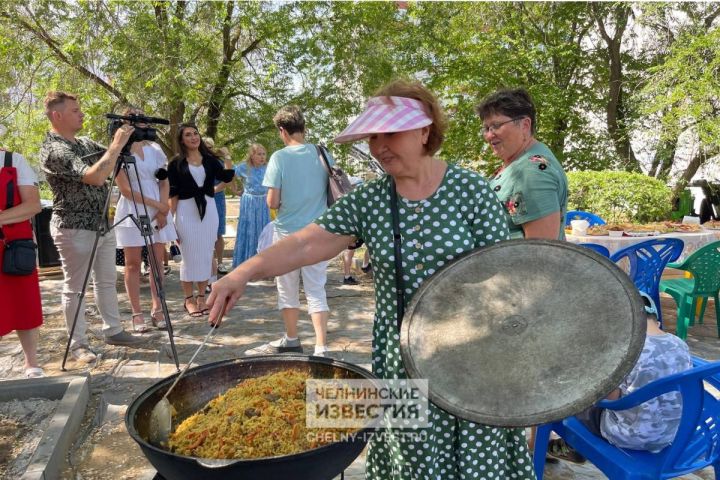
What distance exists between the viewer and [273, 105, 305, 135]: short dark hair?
4.55m

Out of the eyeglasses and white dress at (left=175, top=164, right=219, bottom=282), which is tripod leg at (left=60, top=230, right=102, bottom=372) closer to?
white dress at (left=175, top=164, right=219, bottom=282)

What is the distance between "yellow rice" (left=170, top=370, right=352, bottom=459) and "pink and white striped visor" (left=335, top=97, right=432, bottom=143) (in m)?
0.98

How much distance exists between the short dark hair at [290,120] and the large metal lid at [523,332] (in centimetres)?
315

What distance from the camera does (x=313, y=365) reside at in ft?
7.14

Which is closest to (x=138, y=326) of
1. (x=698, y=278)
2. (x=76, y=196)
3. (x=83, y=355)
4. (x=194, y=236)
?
(x=83, y=355)

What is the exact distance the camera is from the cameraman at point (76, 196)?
14.3 ft

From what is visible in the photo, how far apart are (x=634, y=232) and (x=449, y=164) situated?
4878mm

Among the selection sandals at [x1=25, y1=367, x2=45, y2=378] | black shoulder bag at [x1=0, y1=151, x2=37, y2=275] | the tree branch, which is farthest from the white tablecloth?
the tree branch

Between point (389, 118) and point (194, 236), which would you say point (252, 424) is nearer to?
point (389, 118)

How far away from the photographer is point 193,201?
575 cm

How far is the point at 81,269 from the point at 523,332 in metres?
4.18

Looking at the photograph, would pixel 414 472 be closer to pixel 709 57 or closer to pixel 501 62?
pixel 709 57

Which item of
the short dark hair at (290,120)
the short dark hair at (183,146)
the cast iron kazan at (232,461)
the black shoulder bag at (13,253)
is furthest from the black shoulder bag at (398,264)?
the short dark hair at (183,146)

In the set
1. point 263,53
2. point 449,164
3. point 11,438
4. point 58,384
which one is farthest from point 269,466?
point 263,53
